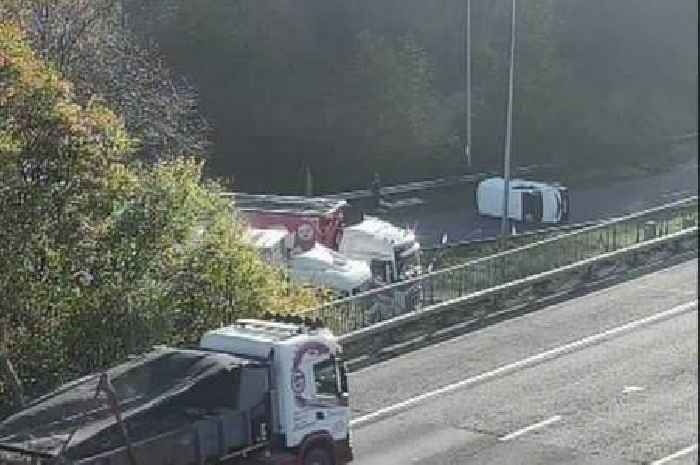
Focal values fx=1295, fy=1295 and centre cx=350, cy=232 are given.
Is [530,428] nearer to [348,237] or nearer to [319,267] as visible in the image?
[319,267]

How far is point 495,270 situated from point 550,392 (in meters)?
6.52

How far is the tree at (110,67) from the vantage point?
2562 centimetres

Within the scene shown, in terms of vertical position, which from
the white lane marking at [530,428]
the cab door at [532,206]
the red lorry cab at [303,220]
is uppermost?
the red lorry cab at [303,220]

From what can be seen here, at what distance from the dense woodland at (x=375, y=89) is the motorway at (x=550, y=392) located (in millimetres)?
22313

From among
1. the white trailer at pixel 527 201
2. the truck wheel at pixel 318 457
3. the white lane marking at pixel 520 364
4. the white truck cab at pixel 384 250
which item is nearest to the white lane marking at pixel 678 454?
the white lane marking at pixel 520 364

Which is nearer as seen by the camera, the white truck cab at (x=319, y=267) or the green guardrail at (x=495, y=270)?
the green guardrail at (x=495, y=270)

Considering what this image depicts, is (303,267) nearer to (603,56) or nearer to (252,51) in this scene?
(252,51)

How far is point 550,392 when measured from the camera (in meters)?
21.5

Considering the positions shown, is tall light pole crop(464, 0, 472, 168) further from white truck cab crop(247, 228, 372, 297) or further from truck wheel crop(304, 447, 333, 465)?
truck wheel crop(304, 447, 333, 465)

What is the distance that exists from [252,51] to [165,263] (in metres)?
31.5

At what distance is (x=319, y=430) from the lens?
16.3 metres

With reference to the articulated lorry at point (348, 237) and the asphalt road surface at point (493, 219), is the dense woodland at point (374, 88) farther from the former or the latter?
the articulated lorry at point (348, 237)

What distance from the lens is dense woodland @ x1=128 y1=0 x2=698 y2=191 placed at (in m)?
49.3

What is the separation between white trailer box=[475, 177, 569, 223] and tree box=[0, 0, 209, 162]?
12.8m
